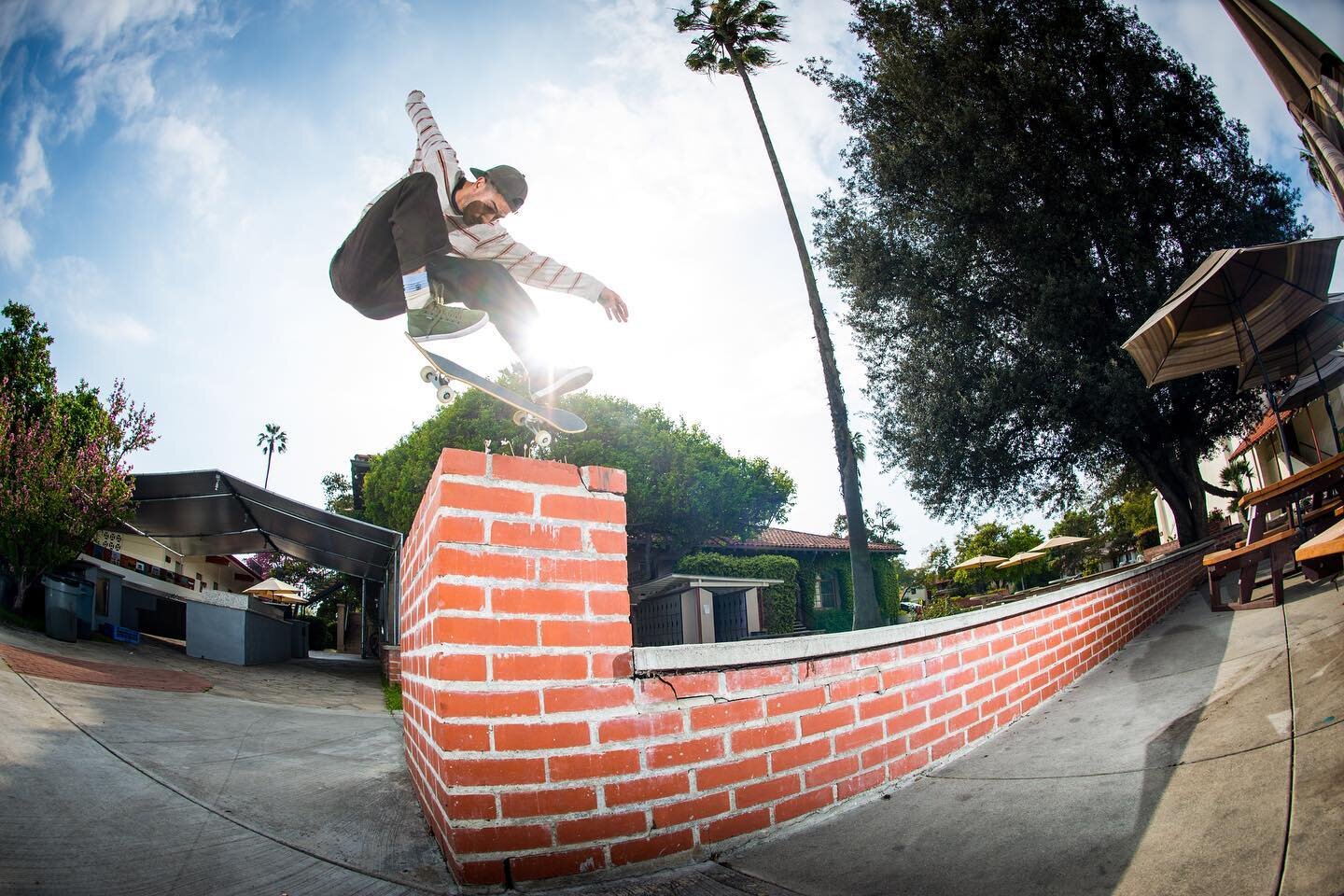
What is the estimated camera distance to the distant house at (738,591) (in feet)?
44.9

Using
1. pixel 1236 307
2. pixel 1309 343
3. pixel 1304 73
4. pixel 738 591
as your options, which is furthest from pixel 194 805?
pixel 738 591

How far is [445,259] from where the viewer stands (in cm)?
234

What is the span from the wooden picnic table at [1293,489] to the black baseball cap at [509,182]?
218 inches

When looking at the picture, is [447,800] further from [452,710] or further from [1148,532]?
[1148,532]

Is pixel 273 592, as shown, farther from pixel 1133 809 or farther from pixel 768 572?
pixel 1133 809

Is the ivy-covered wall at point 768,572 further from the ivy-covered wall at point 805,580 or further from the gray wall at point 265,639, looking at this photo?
the gray wall at point 265,639

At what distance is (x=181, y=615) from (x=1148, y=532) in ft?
123

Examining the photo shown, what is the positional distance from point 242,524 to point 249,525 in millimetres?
149

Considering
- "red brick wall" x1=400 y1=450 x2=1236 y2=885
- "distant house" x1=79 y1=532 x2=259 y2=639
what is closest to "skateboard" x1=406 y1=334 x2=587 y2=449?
"red brick wall" x1=400 y1=450 x2=1236 y2=885

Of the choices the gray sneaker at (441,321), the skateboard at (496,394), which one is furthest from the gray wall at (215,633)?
the gray sneaker at (441,321)

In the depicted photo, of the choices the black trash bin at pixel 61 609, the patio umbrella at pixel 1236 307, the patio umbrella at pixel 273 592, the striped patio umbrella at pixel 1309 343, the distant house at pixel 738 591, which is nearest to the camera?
the patio umbrella at pixel 1236 307

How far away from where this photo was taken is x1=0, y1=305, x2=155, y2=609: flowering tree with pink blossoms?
32.2 ft

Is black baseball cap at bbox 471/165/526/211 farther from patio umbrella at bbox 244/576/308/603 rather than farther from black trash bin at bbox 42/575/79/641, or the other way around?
patio umbrella at bbox 244/576/308/603

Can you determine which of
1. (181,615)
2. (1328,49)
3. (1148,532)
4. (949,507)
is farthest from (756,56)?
(1148,532)
